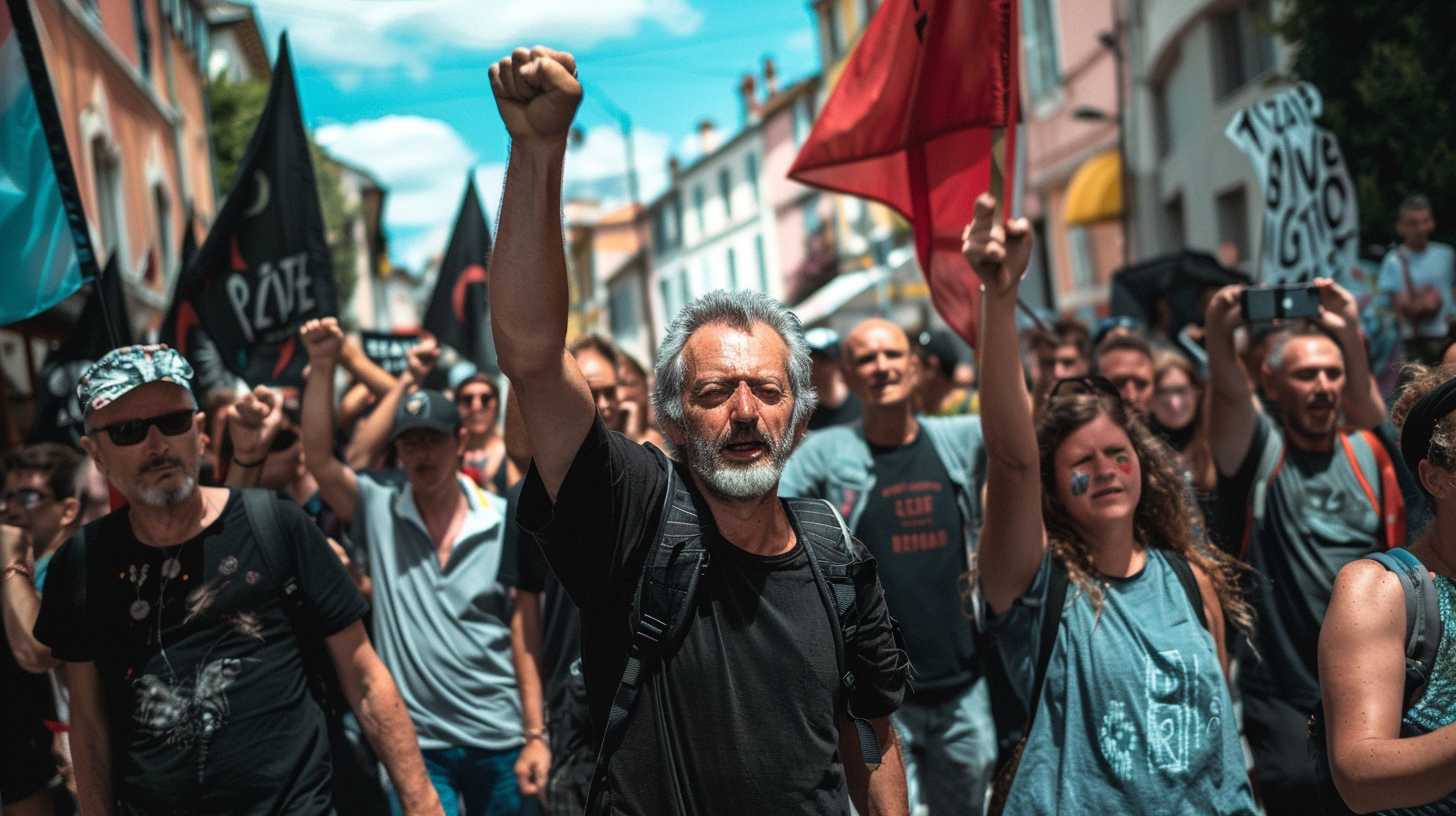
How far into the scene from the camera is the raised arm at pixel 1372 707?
93.5 inches

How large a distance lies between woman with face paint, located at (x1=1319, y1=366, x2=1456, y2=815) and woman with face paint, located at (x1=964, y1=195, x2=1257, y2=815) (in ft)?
2.61

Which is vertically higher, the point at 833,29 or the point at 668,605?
the point at 833,29

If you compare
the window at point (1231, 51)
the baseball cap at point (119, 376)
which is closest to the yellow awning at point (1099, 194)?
the window at point (1231, 51)

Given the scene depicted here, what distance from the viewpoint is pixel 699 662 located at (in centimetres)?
263

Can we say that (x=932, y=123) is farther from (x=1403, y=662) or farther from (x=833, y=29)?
(x=833, y=29)

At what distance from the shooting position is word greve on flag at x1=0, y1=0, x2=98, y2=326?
443 centimetres

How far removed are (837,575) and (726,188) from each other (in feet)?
153

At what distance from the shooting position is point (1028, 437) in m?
3.32

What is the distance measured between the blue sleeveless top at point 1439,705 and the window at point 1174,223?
2108 centimetres

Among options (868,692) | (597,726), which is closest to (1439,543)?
(868,692)

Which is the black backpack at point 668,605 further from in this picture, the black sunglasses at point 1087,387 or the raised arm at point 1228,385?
the raised arm at point 1228,385

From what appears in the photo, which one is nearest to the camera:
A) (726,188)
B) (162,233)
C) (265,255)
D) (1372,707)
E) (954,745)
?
(1372,707)

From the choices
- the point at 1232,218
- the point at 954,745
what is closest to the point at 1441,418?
the point at 954,745

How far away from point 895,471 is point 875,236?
2886 cm
